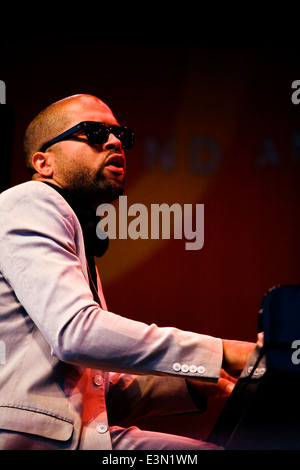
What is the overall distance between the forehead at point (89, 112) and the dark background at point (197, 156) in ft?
4.93

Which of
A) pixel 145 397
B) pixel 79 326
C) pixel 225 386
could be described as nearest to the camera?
pixel 79 326

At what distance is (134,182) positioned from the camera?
3.63 meters

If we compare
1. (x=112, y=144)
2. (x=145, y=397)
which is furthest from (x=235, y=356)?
(x=112, y=144)

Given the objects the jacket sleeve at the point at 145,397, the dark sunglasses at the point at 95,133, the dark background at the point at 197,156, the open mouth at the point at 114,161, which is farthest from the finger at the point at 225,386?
the dark background at the point at 197,156

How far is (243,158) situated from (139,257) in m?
1.06

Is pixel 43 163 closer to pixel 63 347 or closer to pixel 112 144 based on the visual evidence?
pixel 112 144

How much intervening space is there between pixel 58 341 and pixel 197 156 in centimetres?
268

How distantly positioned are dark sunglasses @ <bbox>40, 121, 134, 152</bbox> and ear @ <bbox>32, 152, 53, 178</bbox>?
0.04 meters

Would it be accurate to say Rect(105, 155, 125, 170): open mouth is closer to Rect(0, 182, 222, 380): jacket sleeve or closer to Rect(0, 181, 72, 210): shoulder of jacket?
Rect(0, 181, 72, 210): shoulder of jacket

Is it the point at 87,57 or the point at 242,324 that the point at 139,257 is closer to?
the point at 242,324

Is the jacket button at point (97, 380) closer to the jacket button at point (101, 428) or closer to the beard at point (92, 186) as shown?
the jacket button at point (101, 428)

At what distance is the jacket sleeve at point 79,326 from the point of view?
1.26 m

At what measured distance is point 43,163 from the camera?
2.07 m

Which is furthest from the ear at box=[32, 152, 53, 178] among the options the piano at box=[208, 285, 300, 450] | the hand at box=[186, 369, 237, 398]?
the piano at box=[208, 285, 300, 450]
